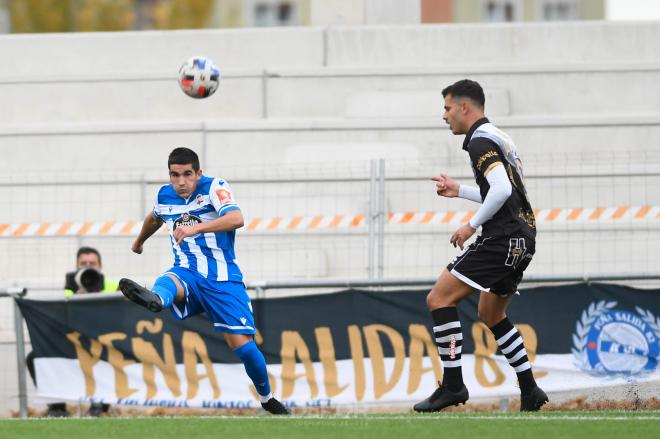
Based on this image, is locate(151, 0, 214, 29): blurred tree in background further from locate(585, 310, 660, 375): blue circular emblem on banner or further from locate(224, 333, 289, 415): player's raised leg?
locate(224, 333, 289, 415): player's raised leg

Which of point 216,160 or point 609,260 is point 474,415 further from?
point 216,160

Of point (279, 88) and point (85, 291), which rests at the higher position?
point (279, 88)

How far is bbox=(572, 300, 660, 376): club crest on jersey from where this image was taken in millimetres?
11484

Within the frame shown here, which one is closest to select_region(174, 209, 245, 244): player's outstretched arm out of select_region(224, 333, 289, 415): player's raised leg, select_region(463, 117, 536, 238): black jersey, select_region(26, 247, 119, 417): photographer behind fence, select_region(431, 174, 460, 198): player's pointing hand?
select_region(224, 333, 289, 415): player's raised leg

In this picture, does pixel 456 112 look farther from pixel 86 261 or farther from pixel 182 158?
pixel 86 261

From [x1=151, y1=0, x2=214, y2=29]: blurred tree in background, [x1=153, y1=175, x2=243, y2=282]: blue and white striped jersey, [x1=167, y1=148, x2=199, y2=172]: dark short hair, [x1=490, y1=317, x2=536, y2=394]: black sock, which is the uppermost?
[x1=151, y1=0, x2=214, y2=29]: blurred tree in background

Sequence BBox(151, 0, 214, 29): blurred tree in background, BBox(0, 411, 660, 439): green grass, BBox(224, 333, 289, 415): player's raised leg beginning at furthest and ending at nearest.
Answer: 1. BBox(151, 0, 214, 29): blurred tree in background
2. BBox(224, 333, 289, 415): player's raised leg
3. BBox(0, 411, 660, 439): green grass

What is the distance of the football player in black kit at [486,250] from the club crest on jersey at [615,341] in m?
2.58

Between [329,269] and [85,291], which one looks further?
[329,269]

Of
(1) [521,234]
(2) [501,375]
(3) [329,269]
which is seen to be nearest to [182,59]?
(3) [329,269]

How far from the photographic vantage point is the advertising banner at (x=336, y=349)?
11570mm

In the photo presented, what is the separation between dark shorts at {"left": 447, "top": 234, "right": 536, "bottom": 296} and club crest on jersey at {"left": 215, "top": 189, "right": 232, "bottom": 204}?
174cm

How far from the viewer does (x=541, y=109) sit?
57.4ft

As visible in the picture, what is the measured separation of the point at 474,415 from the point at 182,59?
35.3 feet
